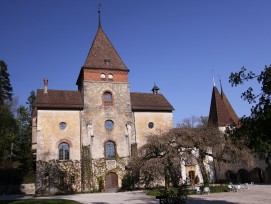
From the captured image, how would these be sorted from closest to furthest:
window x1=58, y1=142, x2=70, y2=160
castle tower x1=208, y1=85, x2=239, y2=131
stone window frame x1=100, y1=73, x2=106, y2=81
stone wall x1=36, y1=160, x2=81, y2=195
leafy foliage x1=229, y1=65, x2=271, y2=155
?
leafy foliage x1=229, y1=65, x2=271, y2=155 < stone wall x1=36, y1=160, x2=81, y2=195 < window x1=58, y1=142, x2=70, y2=160 < stone window frame x1=100, y1=73, x2=106, y2=81 < castle tower x1=208, y1=85, x2=239, y2=131

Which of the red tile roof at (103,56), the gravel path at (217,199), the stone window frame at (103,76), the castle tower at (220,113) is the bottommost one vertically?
the gravel path at (217,199)

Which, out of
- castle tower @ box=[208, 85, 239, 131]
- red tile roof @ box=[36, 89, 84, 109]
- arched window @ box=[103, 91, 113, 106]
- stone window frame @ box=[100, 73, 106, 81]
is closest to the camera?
red tile roof @ box=[36, 89, 84, 109]

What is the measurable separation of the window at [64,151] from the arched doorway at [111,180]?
197 inches

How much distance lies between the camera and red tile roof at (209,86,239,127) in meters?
35.3

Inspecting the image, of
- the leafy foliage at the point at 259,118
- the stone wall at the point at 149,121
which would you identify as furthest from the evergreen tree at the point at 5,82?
the leafy foliage at the point at 259,118

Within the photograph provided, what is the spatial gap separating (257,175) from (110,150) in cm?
1834

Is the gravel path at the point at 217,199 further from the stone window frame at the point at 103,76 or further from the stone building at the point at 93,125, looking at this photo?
the stone window frame at the point at 103,76

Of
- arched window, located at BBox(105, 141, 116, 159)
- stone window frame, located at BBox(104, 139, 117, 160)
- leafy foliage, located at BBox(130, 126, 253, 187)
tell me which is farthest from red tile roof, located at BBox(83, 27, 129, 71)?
leafy foliage, located at BBox(130, 126, 253, 187)

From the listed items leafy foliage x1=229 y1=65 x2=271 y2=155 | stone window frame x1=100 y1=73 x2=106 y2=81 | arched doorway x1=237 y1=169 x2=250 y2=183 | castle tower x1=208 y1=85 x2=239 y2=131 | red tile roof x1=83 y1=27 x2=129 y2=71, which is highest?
red tile roof x1=83 y1=27 x2=129 y2=71

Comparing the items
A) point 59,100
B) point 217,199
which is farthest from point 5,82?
point 217,199

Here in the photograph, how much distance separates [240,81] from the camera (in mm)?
6848

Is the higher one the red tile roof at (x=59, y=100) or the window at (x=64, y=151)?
the red tile roof at (x=59, y=100)

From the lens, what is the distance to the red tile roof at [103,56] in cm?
3485

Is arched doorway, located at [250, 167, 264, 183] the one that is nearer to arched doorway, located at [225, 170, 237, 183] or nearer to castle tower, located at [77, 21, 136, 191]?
arched doorway, located at [225, 170, 237, 183]
